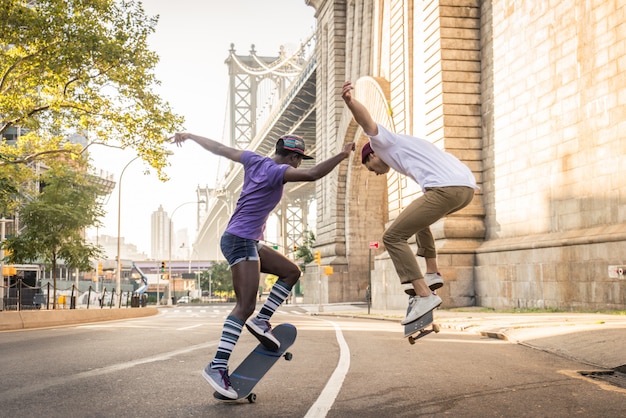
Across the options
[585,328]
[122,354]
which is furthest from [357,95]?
[122,354]

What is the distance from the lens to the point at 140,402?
5023 millimetres

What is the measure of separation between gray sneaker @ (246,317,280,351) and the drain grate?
3.31 meters

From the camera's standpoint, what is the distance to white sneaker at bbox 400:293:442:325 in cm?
573

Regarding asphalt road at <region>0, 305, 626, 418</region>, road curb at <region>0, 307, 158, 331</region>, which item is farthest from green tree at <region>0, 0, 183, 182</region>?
asphalt road at <region>0, 305, 626, 418</region>

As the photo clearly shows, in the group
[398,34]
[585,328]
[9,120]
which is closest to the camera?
[585,328]

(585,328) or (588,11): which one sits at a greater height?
(588,11)

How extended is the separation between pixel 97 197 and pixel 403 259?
33.8 m

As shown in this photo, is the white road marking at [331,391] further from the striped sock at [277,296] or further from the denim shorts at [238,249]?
the denim shorts at [238,249]

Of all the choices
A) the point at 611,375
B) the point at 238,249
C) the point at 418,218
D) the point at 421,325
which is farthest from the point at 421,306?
the point at 611,375

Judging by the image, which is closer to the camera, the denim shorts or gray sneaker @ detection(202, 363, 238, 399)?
gray sneaker @ detection(202, 363, 238, 399)

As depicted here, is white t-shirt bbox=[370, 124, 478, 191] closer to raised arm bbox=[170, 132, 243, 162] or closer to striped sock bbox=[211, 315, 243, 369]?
raised arm bbox=[170, 132, 243, 162]

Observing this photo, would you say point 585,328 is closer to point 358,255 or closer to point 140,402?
point 140,402

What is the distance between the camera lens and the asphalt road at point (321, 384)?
4.78 m

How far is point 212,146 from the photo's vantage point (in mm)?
5895
